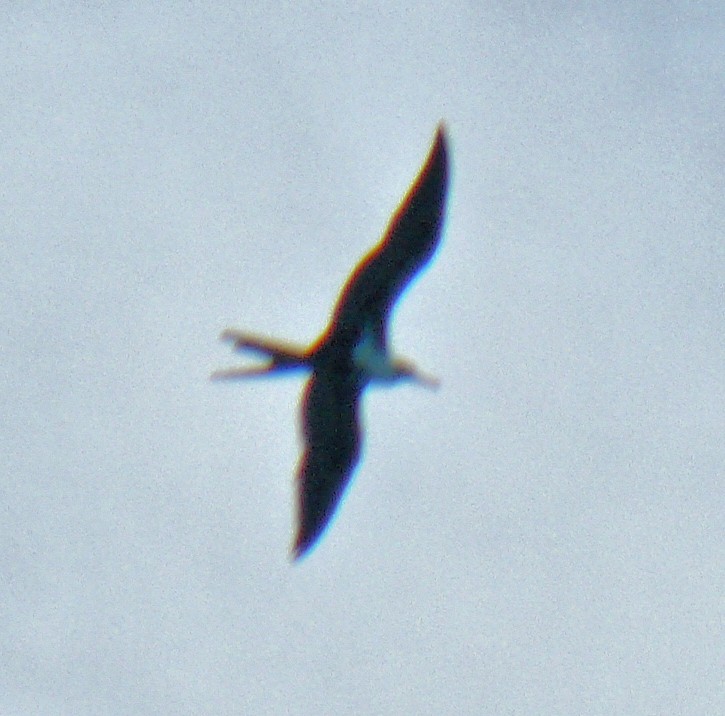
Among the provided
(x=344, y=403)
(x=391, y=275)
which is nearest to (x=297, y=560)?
(x=344, y=403)

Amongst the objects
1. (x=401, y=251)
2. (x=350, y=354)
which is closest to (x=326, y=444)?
(x=350, y=354)

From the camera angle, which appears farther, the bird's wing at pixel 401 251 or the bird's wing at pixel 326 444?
the bird's wing at pixel 326 444

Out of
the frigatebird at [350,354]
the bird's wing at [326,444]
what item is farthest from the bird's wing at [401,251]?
the bird's wing at [326,444]

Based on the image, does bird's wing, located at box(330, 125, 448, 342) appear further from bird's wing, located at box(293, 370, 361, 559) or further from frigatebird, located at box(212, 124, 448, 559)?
bird's wing, located at box(293, 370, 361, 559)

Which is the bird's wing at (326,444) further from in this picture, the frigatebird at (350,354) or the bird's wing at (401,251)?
the bird's wing at (401,251)

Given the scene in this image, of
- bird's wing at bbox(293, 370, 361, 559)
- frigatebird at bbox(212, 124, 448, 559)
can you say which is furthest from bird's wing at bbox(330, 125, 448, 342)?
bird's wing at bbox(293, 370, 361, 559)

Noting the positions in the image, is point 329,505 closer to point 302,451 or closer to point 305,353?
point 302,451
